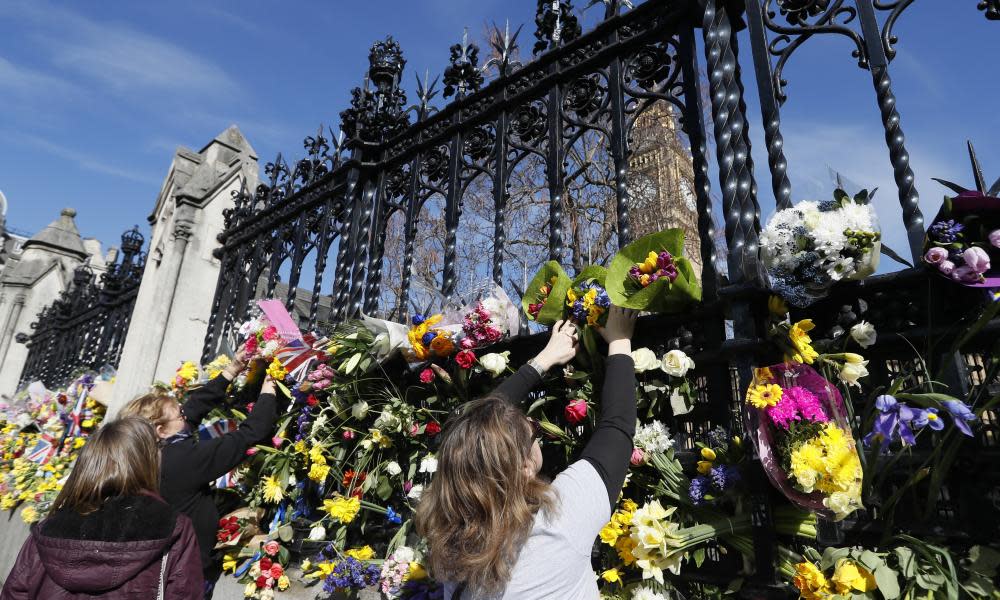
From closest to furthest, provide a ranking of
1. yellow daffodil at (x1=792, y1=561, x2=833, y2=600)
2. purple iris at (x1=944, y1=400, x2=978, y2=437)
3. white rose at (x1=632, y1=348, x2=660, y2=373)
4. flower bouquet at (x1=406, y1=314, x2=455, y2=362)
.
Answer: purple iris at (x1=944, y1=400, x2=978, y2=437), yellow daffodil at (x1=792, y1=561, x2=833, y2=600), white rose at (x1=632, y1=348, x2=660, y2=373), flower bouquet at (x1=406, y1=314, x2=455, y2=362)

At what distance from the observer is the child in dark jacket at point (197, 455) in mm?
2879

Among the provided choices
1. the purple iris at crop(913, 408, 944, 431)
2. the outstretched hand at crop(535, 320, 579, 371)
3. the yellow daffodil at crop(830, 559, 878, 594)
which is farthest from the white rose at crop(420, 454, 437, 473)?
the purple iris at crop(913, 408, 944, 431)

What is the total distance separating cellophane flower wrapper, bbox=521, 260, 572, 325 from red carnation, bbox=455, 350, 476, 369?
14.8 inches

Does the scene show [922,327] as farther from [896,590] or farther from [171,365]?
[171,365]

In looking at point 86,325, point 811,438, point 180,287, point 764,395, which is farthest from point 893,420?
point 86,325

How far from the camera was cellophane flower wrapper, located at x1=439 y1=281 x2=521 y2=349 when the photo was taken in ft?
9.41

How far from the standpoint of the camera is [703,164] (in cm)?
264

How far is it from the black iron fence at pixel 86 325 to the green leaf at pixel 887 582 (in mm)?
8967

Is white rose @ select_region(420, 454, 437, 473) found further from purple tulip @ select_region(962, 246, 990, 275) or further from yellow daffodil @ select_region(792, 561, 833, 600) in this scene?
purple tulip @ select_region(962, 246, 990, 275)

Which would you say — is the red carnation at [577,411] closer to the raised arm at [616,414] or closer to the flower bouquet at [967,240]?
the raised arm at [616,414]

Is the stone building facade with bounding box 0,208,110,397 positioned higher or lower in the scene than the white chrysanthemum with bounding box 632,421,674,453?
higher

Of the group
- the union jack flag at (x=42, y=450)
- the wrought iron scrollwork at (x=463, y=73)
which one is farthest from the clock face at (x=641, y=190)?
the union jack flag at (x=42, y=450)

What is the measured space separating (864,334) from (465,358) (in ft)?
5.62

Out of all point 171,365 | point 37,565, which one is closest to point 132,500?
point 37,565
